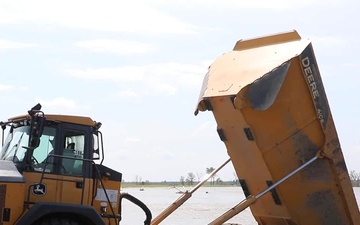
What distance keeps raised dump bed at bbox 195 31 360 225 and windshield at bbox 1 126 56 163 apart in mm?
2250

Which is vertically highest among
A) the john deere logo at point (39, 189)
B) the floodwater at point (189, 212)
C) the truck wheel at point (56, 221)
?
the john deere logo at point (39, 189)

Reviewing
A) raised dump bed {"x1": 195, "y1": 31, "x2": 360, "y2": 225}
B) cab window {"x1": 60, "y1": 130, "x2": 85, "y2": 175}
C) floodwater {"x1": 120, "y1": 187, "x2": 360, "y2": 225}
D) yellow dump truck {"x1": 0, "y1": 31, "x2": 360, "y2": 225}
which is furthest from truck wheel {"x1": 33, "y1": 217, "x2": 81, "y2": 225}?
raised dump bed {"x1": 195, "y1": 31, "x2": 360, "y2": 225}

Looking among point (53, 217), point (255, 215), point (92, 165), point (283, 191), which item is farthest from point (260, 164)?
point (53, 217)

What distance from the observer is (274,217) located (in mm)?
9266

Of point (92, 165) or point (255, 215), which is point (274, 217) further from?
point (92, 165)

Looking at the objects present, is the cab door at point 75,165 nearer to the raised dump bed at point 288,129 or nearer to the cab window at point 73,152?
the cab window at point 73,152

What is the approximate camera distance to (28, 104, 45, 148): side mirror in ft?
24.7

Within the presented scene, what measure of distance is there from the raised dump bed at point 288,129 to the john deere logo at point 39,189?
7.85 ft

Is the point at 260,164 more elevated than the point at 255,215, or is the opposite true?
the point at 260,164

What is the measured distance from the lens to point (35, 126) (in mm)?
7547

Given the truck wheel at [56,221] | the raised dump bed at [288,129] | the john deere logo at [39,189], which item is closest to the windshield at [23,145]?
the john deere logo at [39,189]

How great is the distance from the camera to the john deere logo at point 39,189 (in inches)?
300

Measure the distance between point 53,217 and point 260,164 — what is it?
297 cm

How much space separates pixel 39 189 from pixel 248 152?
9.83 feet
